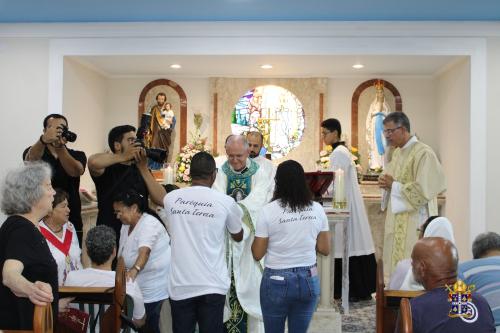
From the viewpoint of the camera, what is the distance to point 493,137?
844 centimetres

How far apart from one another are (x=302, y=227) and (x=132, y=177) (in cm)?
154

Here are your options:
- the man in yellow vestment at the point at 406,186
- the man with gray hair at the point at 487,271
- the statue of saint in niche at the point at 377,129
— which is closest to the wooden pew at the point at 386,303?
the man with gray hair at the point at 487,271

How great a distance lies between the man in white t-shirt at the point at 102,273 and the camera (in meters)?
4.11

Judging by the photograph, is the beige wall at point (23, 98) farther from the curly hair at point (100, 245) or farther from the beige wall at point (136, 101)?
the curly hair at point (100, 245)

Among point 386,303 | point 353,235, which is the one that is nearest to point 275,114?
point 353,235

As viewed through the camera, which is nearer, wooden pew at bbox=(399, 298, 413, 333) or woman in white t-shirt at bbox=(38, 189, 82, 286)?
wooden pew at bbox=(399, 298, 413, 333)

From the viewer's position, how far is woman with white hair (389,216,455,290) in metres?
4.27

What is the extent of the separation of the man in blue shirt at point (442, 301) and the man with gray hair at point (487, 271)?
614 millimetres

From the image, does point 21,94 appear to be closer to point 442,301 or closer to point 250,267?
point 250,267

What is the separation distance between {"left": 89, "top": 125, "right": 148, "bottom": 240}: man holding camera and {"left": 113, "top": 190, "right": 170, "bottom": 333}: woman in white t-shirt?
12.8 inches

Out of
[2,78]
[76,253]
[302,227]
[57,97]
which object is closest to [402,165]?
[302,227]

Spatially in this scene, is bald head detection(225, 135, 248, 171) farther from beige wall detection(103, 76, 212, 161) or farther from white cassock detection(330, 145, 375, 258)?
beige wall detection(103, 76, 212, 161)

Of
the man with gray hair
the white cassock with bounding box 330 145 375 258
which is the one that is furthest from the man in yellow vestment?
the man with gray hair

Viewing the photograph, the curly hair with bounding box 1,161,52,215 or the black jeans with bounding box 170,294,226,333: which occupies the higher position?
the curly hair with bounding box 1,161,52,215
